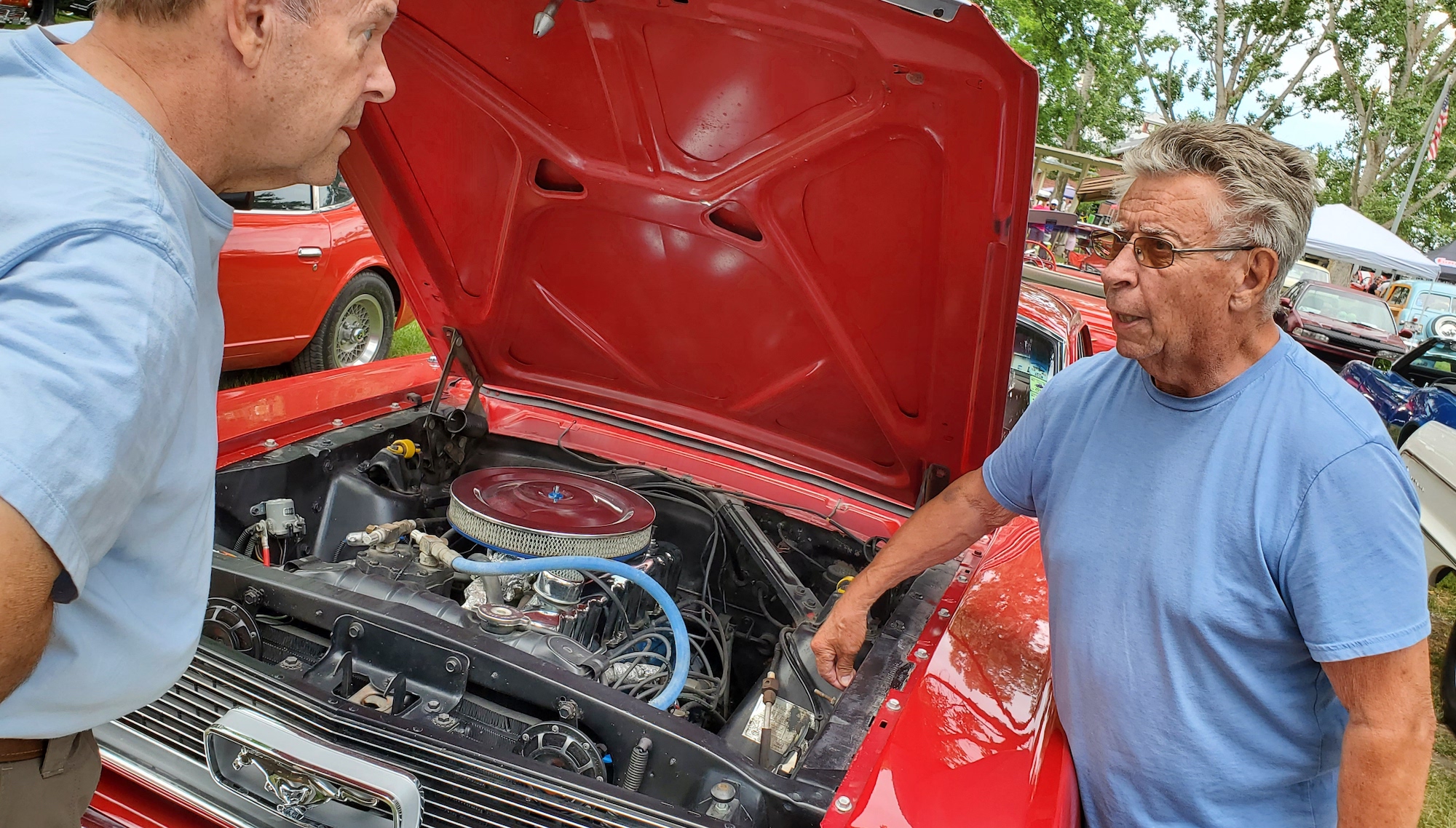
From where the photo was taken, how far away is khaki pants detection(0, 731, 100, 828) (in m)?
1.03

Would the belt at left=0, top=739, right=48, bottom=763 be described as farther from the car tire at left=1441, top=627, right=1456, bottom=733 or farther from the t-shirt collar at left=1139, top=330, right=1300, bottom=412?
the car tire at left=1441, top=627, right=1456, bottom=733

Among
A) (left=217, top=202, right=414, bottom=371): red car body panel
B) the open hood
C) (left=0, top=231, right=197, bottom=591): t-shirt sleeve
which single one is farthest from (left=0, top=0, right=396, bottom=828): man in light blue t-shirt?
(left=217, top=202, right=414, bottom=371): red car body panel

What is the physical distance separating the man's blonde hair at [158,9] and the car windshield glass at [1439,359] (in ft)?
29.7

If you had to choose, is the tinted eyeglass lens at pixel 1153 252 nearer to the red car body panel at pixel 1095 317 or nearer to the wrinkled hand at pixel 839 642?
the wrinkled hand at pixel 839 642

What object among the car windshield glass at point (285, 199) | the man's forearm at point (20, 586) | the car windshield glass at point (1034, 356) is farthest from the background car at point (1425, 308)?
the man's forearm at point (20, 586)

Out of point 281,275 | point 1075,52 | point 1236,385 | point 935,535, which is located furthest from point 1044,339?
point 1075,52

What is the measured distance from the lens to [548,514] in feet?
6.63

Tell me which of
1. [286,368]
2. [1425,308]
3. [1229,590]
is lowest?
[286,368]

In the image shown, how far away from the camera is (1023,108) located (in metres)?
1.43

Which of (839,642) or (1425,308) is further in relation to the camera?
(1425,308)

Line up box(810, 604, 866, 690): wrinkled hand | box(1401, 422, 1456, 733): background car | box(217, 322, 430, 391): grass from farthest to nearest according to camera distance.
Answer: box(217, 322, 430, 391): grass, box(1401, 422, 1456, 733): background car, box(810, 604, 866, 690): wrinkled hand

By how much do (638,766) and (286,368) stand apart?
480 cm

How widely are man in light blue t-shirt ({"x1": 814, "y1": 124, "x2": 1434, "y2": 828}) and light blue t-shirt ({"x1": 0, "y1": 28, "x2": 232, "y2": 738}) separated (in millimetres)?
1292

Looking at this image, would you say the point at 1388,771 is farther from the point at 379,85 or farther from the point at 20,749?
the point at 20,749
